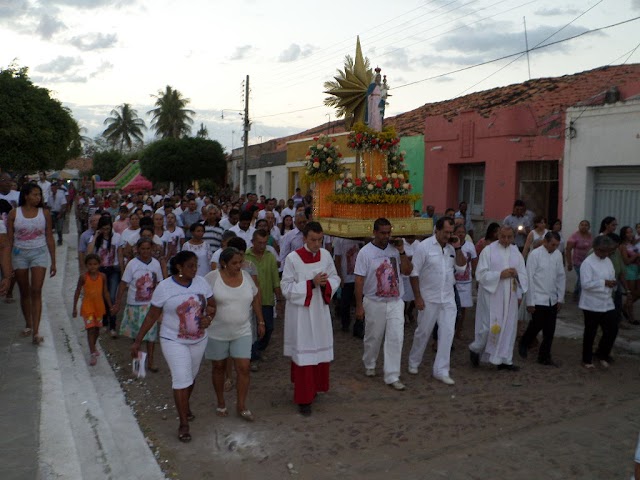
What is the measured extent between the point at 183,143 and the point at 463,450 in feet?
124

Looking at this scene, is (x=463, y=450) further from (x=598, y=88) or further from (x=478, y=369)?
(x=598, y=88)

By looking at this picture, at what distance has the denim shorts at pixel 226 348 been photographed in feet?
19.2

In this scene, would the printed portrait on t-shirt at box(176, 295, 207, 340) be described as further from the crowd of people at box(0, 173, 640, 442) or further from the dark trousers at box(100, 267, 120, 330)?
the dark trousers at box(100, 267, 120, 330)

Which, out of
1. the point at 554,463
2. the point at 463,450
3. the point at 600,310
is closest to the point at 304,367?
the point at 463,450

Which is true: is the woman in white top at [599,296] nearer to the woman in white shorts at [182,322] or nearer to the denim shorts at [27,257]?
the woman in white shorts at [182,322]

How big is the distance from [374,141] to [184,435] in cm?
578

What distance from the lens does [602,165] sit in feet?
44.3

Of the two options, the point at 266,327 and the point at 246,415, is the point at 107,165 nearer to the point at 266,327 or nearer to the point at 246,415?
the point at 266,327

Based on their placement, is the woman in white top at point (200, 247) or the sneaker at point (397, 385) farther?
the woman in white top at point (200, 247)

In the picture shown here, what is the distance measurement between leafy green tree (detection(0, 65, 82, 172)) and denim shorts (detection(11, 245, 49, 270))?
20887 mm


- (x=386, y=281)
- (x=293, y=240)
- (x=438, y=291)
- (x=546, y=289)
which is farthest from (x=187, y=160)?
(x=386, y=281)

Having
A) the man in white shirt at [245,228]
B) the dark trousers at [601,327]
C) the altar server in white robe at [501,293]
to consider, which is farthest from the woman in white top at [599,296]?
the man in white shirt at [245,228]

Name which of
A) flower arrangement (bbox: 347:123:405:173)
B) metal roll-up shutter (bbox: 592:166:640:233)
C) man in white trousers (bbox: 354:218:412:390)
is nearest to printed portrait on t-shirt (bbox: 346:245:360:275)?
flower arrangement (bbox: 347:123:405:173)

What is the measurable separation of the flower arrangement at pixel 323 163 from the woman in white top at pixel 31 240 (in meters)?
4.10
